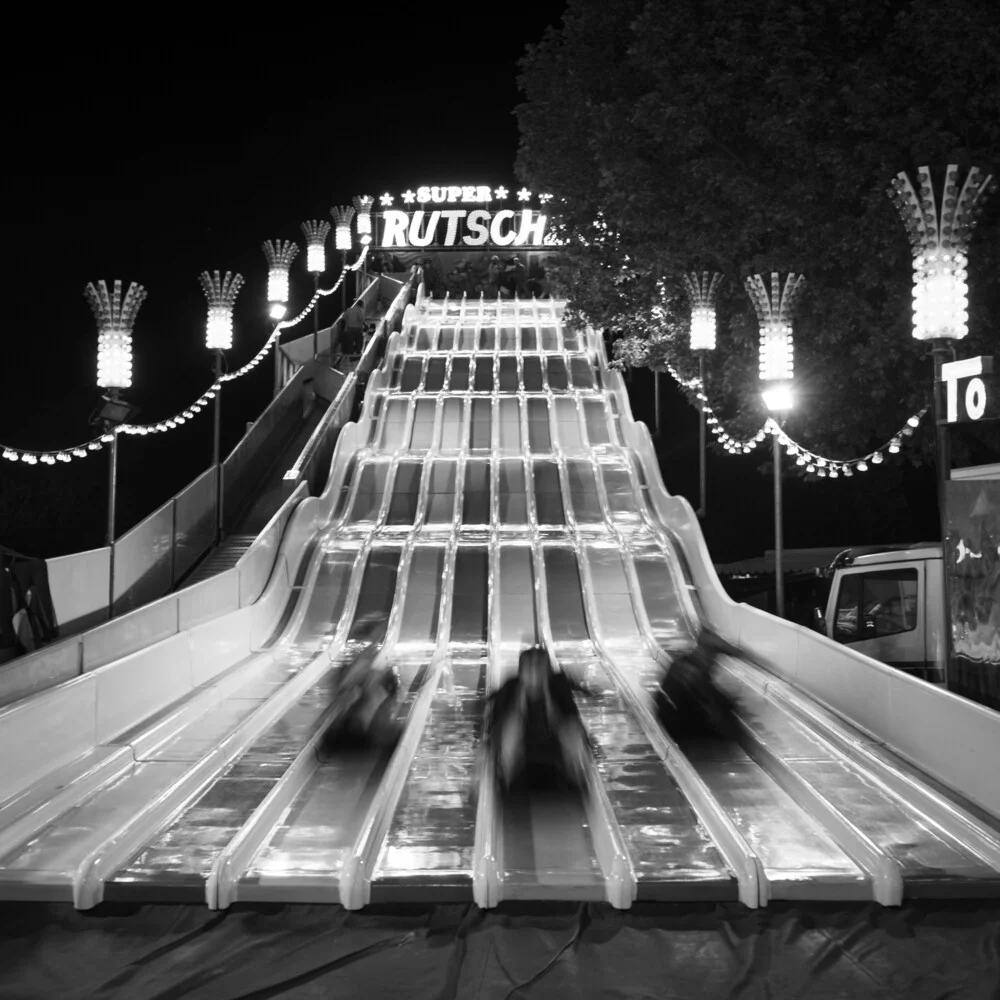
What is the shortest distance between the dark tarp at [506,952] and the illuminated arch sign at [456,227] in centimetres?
4055

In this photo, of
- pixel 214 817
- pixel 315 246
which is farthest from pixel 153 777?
pixel 315 246

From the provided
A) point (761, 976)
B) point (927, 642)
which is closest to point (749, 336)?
point (927, 642)

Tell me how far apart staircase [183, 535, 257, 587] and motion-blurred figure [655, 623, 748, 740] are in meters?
6.26

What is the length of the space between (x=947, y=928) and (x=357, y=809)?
11.3ft

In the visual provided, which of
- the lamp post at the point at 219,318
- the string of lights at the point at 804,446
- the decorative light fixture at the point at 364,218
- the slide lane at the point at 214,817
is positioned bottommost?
the slide lane at the point at 214,817

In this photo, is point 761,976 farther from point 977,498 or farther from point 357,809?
point 977,498

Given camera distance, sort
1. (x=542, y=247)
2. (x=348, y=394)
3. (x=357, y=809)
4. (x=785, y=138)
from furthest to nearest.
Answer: (x=542, y=247), (x=348, y=394), (x=785, y=138), (x=357, y=809)

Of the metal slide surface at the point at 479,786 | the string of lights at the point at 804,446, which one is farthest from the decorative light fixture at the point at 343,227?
the metal slide surface at the point at 479,786

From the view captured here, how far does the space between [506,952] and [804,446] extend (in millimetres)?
13240

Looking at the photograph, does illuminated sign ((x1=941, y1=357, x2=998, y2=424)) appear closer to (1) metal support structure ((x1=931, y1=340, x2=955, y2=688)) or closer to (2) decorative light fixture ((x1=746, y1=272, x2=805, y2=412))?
(1) metal support structure ((x1=931, y1=340, x2=955, y2=688))

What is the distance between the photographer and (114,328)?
11.0 m

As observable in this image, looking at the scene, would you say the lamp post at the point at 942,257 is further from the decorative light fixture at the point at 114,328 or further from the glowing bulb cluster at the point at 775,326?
the decorative light fixture at the point at 114,328

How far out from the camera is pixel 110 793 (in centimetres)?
696

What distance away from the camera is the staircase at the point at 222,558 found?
46.4 ft
